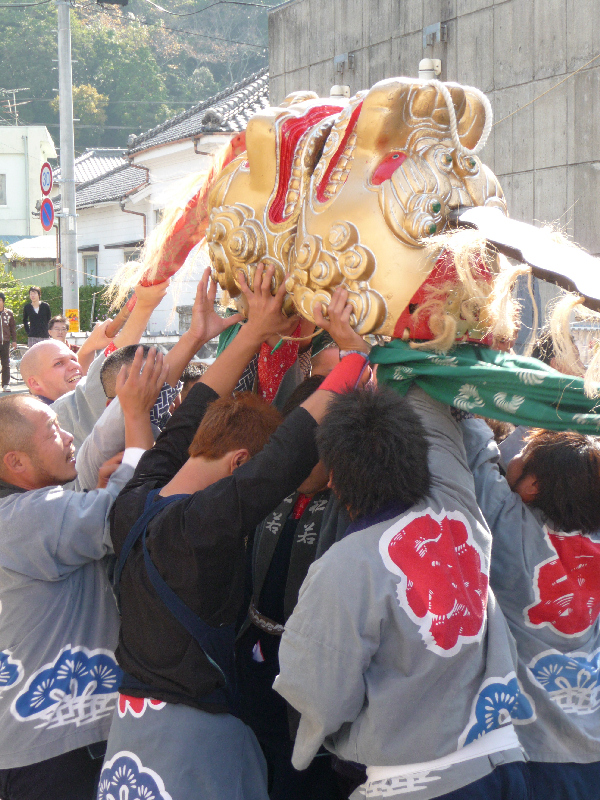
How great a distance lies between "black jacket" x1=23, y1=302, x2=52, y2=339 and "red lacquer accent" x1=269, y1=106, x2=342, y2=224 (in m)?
11.1

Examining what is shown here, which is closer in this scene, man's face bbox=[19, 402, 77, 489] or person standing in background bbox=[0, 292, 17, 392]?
man's face bbox=[19, 402, 77, 489]

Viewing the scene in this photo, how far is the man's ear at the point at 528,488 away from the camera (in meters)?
1.87

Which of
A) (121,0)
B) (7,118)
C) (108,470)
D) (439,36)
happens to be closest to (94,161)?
(7,118)

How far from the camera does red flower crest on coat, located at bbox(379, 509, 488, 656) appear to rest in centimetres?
150

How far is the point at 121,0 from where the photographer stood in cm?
1062

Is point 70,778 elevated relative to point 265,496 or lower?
lower

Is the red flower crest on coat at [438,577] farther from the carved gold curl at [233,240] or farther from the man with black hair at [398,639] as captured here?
the carved gold curl at [233,240]

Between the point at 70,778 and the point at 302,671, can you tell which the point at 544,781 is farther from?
the point at 70,778

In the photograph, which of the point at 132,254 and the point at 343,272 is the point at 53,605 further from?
the point at 132,254

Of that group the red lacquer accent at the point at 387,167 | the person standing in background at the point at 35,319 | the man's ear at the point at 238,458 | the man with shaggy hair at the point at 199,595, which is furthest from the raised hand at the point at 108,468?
the person standing in background at the point at 35,319

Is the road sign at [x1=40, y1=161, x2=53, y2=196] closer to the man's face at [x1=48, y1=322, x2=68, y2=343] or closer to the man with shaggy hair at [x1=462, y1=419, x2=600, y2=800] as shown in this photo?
the man's face at [x1=48, y1=322, x2=68, y2=343]

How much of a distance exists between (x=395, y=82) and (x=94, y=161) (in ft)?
97.9

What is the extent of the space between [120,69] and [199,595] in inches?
1563

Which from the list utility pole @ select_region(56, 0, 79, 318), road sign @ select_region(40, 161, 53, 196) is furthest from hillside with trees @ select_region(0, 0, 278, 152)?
utility pole @ select_region(56, 0, 79, 318)
